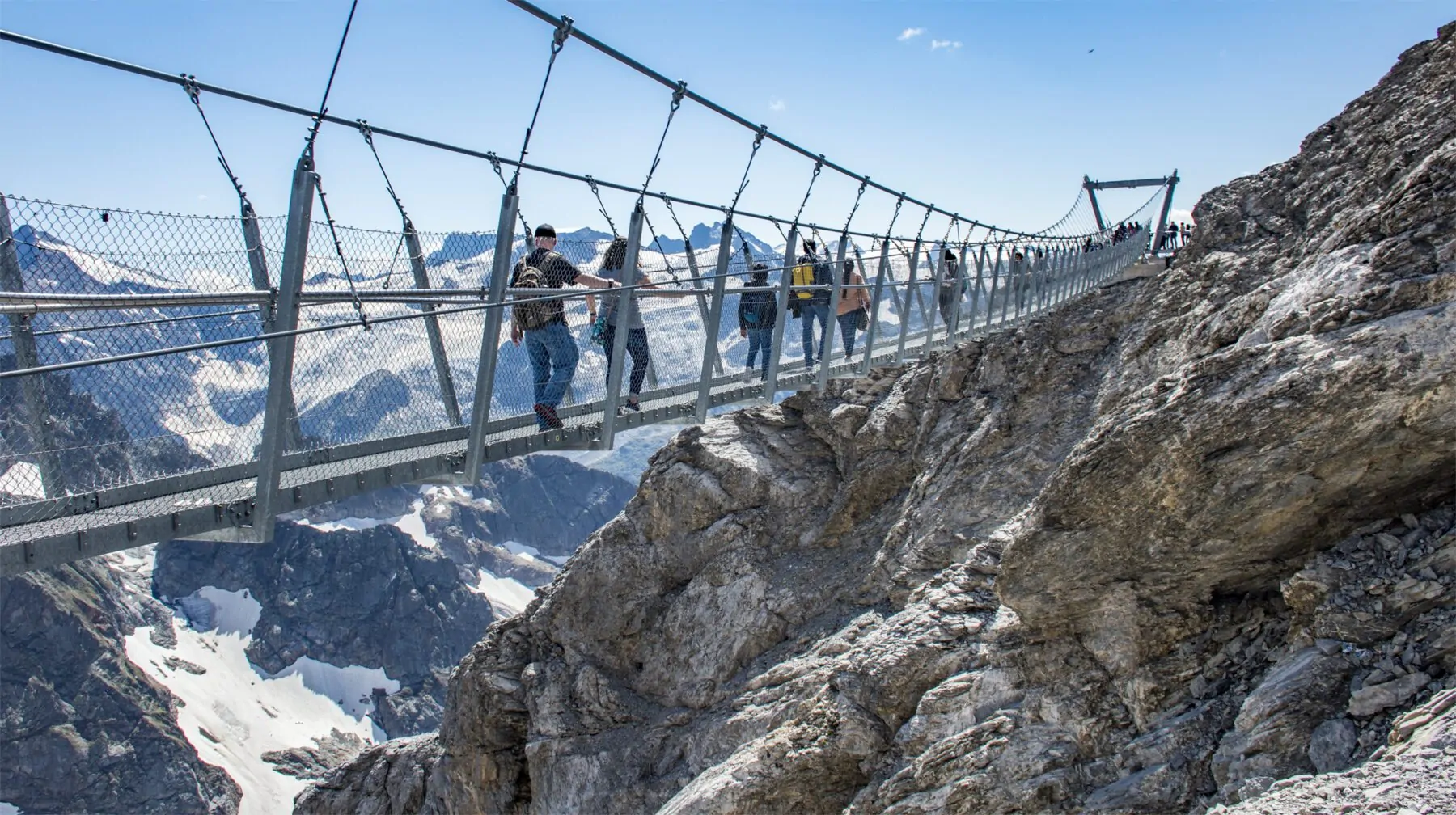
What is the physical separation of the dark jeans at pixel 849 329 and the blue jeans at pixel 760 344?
50.8 inches

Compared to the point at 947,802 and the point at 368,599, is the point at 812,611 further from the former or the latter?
the point at 368,599

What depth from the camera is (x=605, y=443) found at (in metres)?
8.48

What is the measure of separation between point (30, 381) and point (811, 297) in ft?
27.8

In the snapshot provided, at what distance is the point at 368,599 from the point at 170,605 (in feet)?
84.8

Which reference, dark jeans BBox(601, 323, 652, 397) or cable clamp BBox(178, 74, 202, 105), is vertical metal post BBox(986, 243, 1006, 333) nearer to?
dark jeans BBox(601, 323, 652, 397)

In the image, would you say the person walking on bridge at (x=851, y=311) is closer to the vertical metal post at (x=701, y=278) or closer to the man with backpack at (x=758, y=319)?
the man with backpack at (x=758, y=319)

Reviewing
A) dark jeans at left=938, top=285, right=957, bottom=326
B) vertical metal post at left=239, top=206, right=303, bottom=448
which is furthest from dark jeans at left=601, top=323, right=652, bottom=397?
dark jeans at left=938, top=285, right=957, bottom=326

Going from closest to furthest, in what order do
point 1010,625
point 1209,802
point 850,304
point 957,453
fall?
point 1209,802
point 1010,625
point 850,304
point 957,453

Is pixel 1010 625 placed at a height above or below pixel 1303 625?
below

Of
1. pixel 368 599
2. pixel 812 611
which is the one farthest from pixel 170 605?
pixel 812 611

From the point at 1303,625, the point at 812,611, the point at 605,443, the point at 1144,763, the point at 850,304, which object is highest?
the point at 850,304

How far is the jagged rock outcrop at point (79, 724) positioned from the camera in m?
108

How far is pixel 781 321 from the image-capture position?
10977 millimetres

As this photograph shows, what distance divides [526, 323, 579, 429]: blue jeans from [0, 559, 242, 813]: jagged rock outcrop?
11837 cm
